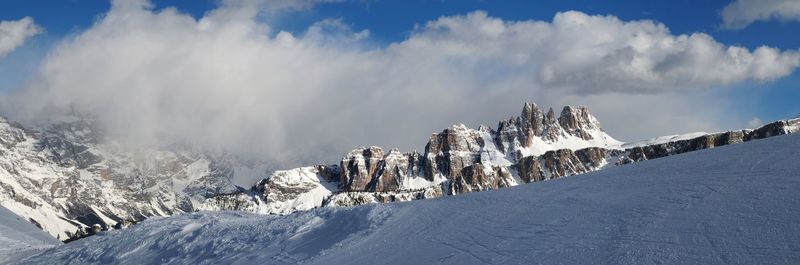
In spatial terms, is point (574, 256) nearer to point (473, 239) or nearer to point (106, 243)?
point (473, 239)

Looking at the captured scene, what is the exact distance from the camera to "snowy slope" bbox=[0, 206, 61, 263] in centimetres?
3275

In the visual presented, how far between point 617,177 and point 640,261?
31.5ft

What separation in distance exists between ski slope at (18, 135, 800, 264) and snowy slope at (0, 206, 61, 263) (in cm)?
650

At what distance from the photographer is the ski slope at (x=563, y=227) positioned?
1356 centimetres

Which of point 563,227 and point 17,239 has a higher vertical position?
point 17,239

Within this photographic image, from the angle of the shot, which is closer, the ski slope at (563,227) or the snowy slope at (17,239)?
the ski slope at (563,227)

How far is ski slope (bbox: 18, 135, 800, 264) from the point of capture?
13.6 metres

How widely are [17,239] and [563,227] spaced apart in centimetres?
3620

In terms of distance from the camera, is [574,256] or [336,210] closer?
[574,256]

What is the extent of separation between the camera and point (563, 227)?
1662 centimetres

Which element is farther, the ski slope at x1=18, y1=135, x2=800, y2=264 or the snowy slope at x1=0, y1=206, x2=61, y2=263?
the snowy slope at x1=0, y1=206, x2=61, y2=263

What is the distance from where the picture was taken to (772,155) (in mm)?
19828

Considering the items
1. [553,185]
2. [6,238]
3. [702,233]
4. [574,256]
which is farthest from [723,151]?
[6,238]

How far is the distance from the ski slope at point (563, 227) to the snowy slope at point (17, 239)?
6496 mm
